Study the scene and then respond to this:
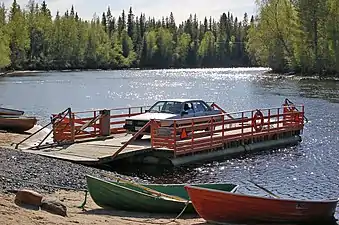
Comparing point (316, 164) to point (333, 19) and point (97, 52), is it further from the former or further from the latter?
point (97, 52)

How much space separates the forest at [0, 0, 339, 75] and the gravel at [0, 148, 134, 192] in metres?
73.4

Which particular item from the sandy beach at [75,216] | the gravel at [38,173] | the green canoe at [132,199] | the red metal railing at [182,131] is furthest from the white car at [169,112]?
the green canoe at [132,199]

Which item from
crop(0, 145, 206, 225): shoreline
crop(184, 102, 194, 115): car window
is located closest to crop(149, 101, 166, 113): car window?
crop(184, 102, 194, 115): car window

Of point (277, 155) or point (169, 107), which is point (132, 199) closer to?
point (169, 107)

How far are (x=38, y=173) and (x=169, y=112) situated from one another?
28.4 feet

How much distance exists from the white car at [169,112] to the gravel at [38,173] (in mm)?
4604

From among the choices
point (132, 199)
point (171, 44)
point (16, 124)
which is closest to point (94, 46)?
point (171, 44)

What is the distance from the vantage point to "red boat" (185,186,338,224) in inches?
518

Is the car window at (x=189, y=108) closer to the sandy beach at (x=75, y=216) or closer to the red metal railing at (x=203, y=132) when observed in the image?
the red metal railing at (x=203, y=132)

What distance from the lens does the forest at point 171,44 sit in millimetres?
92750

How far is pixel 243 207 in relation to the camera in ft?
43.6

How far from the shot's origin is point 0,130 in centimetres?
2927

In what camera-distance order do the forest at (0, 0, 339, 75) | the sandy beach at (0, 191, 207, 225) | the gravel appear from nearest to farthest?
the sandy beach at (0, 191, 207, 225), the gravel, the forest at (0, 0, 339, 75)

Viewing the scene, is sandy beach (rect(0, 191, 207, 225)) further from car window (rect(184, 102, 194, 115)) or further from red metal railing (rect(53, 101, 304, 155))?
car window (rect(184, 102, 194, 115))
